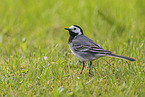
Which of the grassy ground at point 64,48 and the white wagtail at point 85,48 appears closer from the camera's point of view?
the grassy ground at point 64,48

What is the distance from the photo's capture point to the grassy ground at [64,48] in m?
4.30

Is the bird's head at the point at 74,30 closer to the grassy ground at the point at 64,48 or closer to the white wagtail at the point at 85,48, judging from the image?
the white wagtail at the point at 85,48

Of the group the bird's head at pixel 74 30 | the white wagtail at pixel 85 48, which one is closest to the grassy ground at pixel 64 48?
the white wagtail at pixel 85 48

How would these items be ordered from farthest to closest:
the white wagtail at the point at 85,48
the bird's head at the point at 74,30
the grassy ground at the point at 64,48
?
the bird's head at the point at 74,30
the white wagtail at the point at 85,48
the grassy ground at the point at 64,48

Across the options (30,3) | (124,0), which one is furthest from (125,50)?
(30,3)

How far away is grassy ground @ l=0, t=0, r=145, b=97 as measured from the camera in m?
4.30

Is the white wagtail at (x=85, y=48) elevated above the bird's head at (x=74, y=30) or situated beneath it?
situated beneath

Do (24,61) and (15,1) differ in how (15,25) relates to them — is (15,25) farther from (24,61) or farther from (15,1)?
(24,61)

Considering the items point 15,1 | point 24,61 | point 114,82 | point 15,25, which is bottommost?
point 114,82

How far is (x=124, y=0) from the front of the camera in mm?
9359

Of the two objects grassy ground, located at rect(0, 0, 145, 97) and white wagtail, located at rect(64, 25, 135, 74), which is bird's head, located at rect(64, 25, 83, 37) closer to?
white wagtail, located at rect(64, 25, 135, 74)

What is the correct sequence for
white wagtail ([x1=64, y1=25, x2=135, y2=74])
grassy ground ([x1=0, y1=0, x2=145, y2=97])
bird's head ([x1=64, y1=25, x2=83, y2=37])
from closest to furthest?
grassy ground ([x1=0, y1=0, x2=145, y2=97]), white wagtail ([x1=64, y1=25, x2=135, y2=74]), bird's head ([x1=64, y1=25, x2=83, y2=37])

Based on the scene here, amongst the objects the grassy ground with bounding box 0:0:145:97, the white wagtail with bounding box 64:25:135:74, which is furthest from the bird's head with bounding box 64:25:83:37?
the grassy ground with bounding box 0:0:145:97

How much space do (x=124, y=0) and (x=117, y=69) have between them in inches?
201
